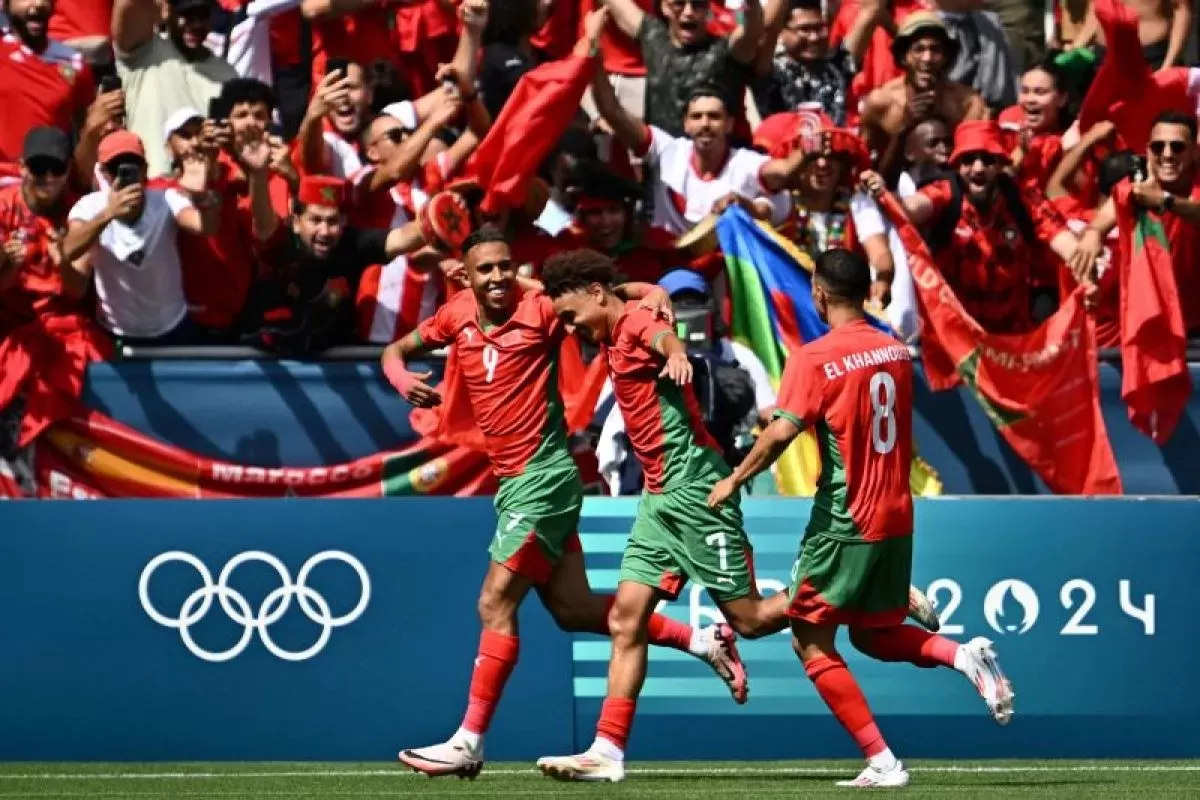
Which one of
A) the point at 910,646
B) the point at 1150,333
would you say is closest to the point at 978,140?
the point at 1150,333

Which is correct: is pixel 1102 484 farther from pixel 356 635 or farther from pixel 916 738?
pixel 356 635

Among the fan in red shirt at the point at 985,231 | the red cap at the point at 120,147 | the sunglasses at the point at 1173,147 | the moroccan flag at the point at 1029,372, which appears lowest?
the moroccan flag at the point at 1029,372

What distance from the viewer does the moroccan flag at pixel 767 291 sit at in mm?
12234

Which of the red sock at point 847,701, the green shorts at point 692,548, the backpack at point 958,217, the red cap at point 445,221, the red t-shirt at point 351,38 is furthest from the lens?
the red t-shirt at point 351,38

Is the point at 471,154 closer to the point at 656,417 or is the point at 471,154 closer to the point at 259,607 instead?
the point at 259,607

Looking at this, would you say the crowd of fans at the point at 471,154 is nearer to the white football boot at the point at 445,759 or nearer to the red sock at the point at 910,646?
the white football boot at the point at 445,759

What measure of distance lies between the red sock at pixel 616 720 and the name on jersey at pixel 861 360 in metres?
1.60

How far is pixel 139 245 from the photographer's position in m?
12.2

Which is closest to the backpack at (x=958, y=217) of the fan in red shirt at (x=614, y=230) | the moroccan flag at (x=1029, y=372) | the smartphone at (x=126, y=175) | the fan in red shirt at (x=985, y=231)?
the fan in red shirt at (x=985, y=231)

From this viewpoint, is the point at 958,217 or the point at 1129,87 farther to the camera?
the point at 1129,87

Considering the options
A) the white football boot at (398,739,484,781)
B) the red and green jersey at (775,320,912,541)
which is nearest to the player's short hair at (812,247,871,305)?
the red and green jersey at (775,320,912,541)

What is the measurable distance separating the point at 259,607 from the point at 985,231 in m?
4.40

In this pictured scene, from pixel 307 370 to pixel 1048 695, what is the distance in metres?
4.29

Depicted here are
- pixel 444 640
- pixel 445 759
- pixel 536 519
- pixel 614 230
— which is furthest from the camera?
pixel 614 230
